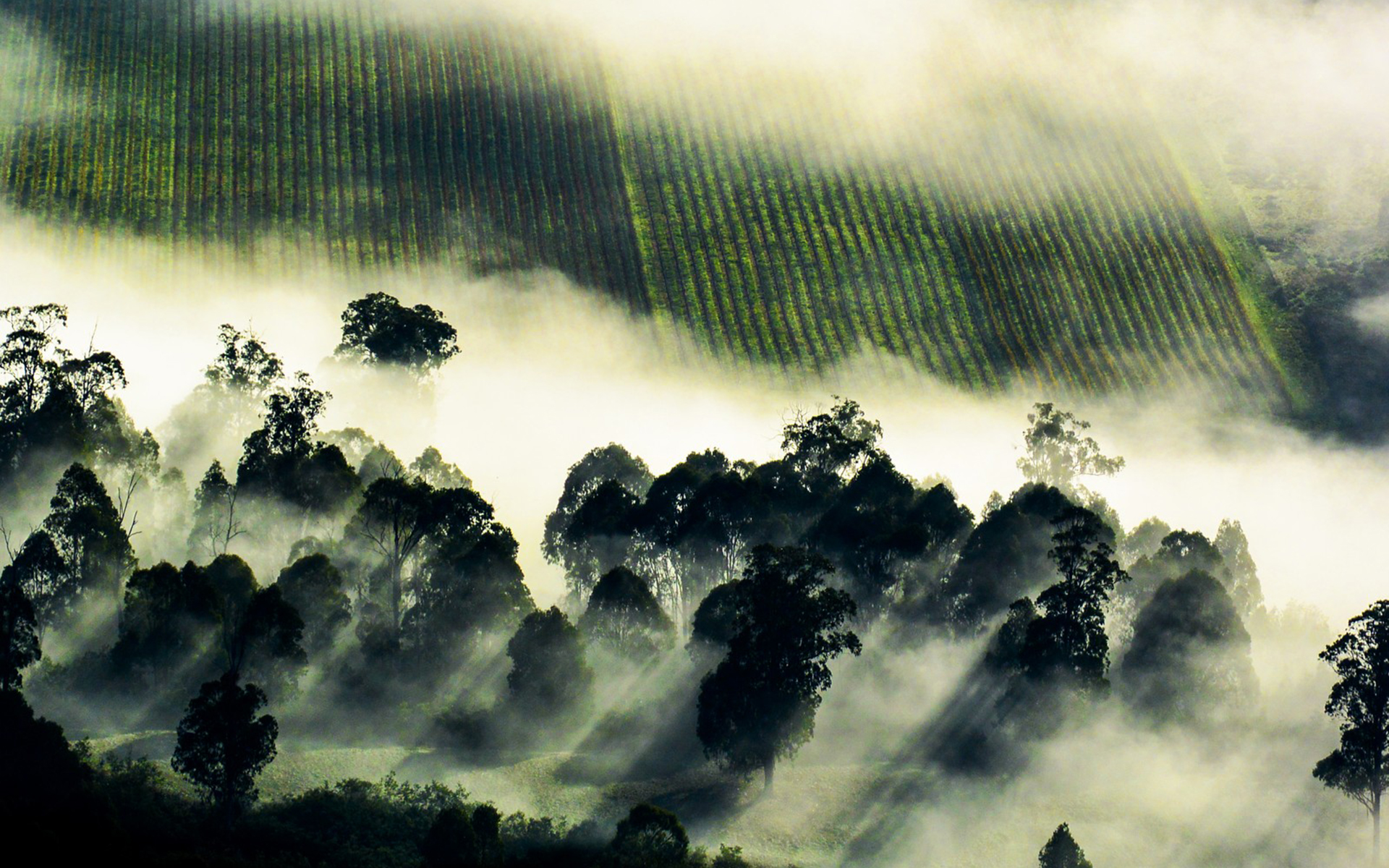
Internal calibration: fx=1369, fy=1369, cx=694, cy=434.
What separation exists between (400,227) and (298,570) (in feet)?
336

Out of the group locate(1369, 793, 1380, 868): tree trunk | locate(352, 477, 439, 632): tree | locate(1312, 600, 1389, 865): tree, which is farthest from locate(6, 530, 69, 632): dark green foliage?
locate(1369, 793, 1380, 868): tree trunk

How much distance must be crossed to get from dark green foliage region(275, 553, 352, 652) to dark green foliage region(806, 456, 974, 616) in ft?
119

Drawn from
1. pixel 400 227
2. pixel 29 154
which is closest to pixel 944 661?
pixel 400 227

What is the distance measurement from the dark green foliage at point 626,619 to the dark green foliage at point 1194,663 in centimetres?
3403

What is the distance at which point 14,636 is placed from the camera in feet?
255

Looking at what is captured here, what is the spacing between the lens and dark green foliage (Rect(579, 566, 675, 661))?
95.9 meters

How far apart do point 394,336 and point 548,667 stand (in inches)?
2067

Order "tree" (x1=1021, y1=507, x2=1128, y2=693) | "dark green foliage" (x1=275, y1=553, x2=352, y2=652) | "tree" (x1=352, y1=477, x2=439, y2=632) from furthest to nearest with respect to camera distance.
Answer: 1. "tree" (x1=352, y1=477, x2=439, y2=632)
2. "dark green foliage" (x1=275, y1=553, x2=352, y2=652)
3. "tree" (x1=1021, y1=507, x2=1128, y2=693)

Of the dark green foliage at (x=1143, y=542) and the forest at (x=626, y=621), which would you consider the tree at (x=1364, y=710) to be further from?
the dark green foliage at (x=1143, y=542)

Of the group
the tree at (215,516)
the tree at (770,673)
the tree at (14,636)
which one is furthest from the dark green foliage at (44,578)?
the tree at (770,673)

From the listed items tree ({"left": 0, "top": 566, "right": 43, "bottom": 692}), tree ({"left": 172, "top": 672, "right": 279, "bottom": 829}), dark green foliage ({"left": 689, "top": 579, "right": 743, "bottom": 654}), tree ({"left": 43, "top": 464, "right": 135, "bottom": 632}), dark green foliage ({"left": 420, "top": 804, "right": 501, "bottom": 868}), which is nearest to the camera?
dark green foliage ({"left": 420, "top": 804, "right": 501, "bottom": 868})

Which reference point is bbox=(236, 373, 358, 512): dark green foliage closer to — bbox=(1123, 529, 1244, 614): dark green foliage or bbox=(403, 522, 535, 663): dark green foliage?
bbox=(403, 522, 535, 663): dark green foliage

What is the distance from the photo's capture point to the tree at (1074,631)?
305ft

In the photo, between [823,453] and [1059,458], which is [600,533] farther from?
[1059,458]
